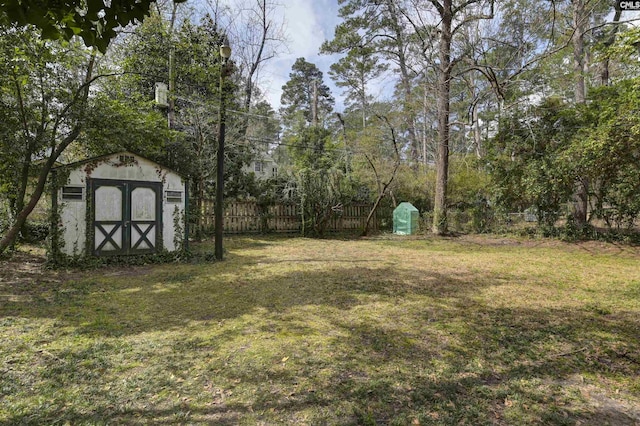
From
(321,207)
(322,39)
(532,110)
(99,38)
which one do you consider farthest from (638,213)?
(322,39)

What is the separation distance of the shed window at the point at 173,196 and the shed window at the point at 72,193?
1.72 m

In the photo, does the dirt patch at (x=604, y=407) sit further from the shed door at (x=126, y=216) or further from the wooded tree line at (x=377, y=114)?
the shed door at (x=126, y=216)

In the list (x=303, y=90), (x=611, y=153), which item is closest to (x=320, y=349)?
(x=611, y=153)

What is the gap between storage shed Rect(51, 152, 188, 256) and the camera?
7.01 meters

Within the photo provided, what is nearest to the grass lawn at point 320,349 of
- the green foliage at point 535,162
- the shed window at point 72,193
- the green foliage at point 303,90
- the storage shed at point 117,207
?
the storage shed at point 117,207

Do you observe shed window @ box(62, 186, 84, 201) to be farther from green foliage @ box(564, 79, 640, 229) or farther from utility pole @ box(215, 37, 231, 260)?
green foliage @ box(564, 79, 640, 229)

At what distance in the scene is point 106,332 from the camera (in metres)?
3.55

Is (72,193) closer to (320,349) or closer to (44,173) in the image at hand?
(44,173)

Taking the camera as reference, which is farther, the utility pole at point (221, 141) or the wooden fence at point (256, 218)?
the wooden fence at point (256, 218)

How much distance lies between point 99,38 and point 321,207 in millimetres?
11382

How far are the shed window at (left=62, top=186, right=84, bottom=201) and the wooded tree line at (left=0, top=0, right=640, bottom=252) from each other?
50 centimetres

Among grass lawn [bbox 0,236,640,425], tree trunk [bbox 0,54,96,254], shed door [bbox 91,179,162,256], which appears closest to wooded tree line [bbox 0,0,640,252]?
tree trunk [bbox 0,54,96,254]

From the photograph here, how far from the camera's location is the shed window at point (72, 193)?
7020mm

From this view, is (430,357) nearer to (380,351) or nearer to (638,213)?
(380,351)
